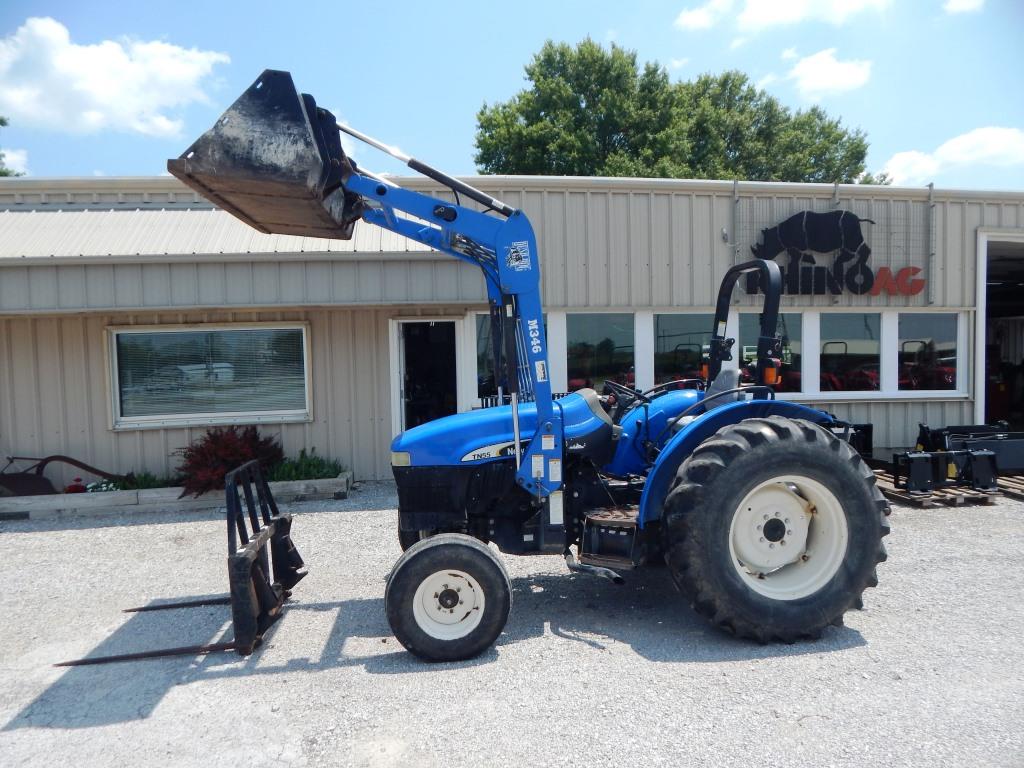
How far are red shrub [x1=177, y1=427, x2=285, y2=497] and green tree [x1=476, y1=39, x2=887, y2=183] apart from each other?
1766cm

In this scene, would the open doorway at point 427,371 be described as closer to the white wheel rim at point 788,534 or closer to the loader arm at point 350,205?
the loader arm at point 350,205

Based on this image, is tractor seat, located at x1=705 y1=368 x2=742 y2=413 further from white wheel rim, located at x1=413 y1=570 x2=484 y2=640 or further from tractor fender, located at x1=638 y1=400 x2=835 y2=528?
white wheel rim, located at x1=413 y1=570 x2=484 y2=640

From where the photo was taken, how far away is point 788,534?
4043 millimetres

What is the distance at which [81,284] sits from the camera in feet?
24.0

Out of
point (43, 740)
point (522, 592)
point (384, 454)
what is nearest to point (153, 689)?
point (43, 740)

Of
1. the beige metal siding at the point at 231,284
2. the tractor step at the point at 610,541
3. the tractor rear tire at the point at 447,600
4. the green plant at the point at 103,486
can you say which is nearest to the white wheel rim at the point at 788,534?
the tractor step at the point at 610,541

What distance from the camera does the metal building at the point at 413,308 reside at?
24.8 ft

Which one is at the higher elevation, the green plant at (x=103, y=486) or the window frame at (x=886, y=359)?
the window frame at (x=886, y=359)

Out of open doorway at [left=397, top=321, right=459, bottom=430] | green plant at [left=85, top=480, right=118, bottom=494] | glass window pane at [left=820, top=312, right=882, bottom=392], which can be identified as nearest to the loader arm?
open doorway at [left=397, top=321, right=459, bottom=430]

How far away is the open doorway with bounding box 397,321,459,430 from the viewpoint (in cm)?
879

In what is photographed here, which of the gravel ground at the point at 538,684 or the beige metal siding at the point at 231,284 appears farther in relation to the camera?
Answer: the beige metal siding at the point at 231,284

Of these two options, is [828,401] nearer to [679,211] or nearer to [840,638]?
[679,211]

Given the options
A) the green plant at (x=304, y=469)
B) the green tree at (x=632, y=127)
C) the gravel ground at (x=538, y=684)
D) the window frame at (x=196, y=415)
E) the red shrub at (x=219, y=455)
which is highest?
the green tree at (x=632, y=127)

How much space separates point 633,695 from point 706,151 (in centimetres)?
2650
